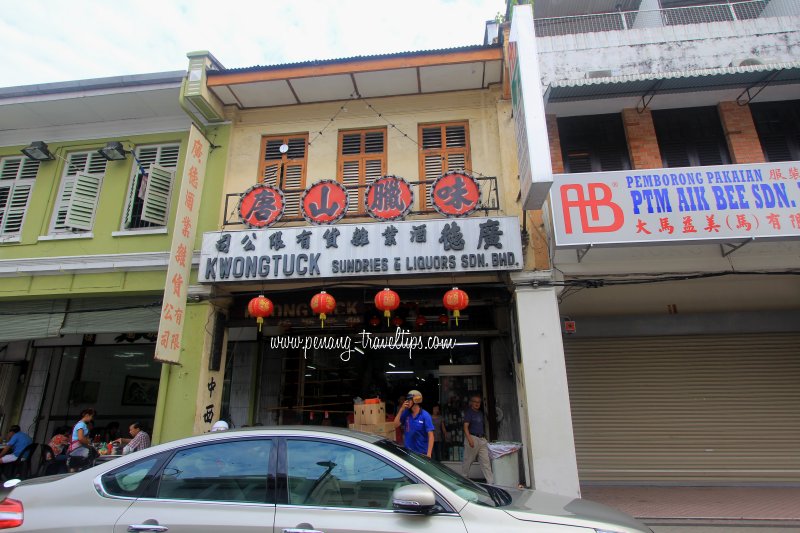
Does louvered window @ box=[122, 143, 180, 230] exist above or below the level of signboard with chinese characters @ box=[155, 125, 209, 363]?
above

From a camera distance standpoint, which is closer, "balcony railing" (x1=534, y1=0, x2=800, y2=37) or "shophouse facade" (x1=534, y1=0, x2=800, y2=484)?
"shophouse facade" (x1=534, y1=0, x2=800, y2=484)

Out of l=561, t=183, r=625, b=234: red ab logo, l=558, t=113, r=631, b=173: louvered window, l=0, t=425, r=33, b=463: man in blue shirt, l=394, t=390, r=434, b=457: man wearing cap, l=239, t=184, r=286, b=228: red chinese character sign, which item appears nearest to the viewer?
l=394, t=390, r=434, b=457: man wearing cap

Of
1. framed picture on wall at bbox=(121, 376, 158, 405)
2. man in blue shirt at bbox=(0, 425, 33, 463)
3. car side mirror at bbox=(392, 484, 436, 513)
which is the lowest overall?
man in blue shirt at bbox=(0, 425, 33, 463)

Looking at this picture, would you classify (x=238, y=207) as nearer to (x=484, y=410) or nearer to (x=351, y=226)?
(x=351, y=226)

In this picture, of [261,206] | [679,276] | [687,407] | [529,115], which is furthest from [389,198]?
[687,407]

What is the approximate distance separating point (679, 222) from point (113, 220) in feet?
34.6

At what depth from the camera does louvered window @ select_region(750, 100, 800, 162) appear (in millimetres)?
8578

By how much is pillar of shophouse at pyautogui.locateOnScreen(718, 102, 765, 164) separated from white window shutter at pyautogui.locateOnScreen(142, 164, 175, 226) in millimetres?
11168

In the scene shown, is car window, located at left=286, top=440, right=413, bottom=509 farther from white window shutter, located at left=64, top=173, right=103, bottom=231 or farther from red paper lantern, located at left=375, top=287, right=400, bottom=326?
white window shutter, located at left=64, top=173, right=103, bottom=231

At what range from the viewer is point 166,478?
3.18 m

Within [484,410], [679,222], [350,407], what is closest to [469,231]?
[679,222]

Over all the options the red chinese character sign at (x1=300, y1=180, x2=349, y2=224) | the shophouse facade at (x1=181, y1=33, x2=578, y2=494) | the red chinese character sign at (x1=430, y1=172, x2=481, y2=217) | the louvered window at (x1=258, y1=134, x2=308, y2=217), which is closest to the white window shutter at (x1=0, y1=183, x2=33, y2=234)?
the shophouse facade at (x1=181, y1=33, x2=578, y2=494)

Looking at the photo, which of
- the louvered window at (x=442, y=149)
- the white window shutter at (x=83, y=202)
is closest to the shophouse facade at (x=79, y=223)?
the white window shutter at (x=83, y=202)

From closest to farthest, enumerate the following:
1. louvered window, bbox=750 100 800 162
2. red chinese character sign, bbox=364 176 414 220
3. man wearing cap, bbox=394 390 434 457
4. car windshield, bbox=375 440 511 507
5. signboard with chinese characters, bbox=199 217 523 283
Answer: car windshield, bbox=375 440 511 507 → man wearing cap, bbox=394 390 434 457 → signboard with chinese characters, bbox=199 217 523 283 → red chinese character sign, bbox=364 176 414 220 → louvered window, bbox=750 100 800 162
